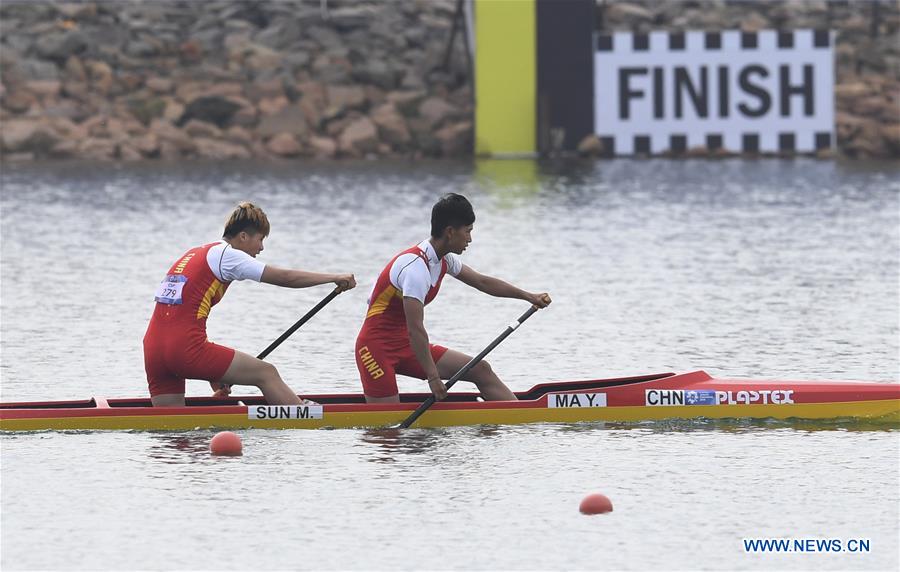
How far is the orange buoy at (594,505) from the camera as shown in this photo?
11906 millimetres

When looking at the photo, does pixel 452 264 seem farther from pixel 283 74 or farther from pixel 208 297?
pixel 283 74

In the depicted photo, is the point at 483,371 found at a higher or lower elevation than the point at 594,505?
higher

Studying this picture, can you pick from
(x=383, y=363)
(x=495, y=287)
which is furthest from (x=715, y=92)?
(x=383, y=363)

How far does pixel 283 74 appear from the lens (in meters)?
45.5

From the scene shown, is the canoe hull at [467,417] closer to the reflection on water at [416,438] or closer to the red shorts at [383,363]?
the reflection on water at [416,438]


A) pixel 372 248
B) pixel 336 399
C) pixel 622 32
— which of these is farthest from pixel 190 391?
pixel 622 32

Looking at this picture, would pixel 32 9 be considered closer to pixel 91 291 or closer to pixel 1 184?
pixel 1 184

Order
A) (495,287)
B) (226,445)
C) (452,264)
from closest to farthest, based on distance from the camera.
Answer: (226,445) < (452,264) < (495,287)

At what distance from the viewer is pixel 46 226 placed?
3016cm

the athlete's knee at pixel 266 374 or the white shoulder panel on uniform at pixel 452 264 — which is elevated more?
the white shoulder panel on uniform at pixel 452 264

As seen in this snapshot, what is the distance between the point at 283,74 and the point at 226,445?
107ft

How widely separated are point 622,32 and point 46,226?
58.6 feet

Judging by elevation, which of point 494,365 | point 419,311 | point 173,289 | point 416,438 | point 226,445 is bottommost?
point 494,365

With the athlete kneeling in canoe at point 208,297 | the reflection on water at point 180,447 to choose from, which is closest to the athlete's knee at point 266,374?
the athlete kneeling in canoe at point 208,297
